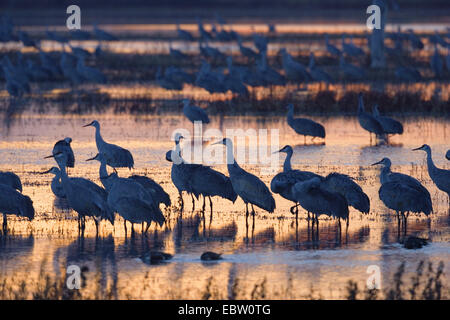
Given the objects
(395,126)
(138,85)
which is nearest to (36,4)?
(138,85)

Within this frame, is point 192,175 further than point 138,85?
No

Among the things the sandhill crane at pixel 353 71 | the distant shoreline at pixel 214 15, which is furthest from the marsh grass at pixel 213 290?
the distant shoreline at pixel 214 15

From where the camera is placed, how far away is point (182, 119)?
23.2 m

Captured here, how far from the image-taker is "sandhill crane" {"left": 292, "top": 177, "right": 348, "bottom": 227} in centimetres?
1209

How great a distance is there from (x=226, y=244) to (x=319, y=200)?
1.27 m

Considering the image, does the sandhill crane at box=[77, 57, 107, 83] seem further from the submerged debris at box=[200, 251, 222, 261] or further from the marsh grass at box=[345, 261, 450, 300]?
the marsh grass at box=[345, 261, 450, 300]

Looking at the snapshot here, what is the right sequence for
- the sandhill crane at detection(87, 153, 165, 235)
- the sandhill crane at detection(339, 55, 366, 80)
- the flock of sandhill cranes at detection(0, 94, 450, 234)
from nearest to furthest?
the sandhill crane at detection(87, 153, 165, 235) < the flock of sandhill cranes at detection(0, 94, 450, 234) < the sandhill crane at detection(339, 55, 366, 80)

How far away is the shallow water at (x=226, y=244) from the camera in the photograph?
1006 cm

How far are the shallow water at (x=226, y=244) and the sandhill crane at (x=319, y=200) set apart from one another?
12.0 inches

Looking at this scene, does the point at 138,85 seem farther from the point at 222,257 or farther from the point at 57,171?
the point at 222,257

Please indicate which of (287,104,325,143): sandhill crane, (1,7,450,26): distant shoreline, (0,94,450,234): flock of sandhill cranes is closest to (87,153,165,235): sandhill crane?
(0,94,450,234): flock of sandhill cranes

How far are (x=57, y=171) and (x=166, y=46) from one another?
107ft

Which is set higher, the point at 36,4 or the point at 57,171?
the point at 36,4

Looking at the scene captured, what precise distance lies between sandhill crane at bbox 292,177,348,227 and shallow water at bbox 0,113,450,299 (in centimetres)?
31
